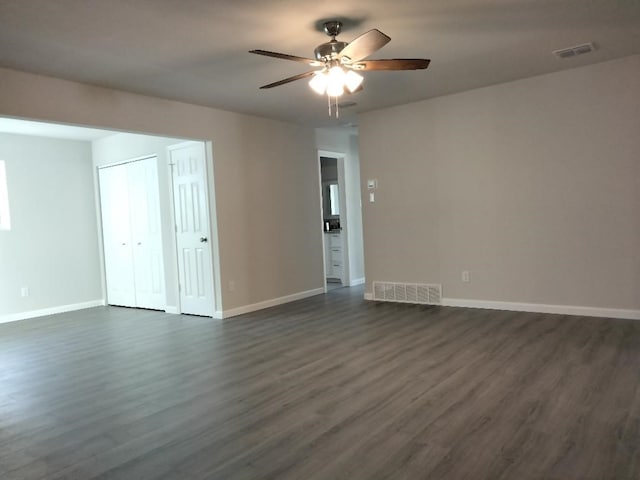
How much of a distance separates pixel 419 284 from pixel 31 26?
4.70 metres

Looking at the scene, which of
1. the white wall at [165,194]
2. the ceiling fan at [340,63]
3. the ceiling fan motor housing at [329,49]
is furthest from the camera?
the white wall at [165,194]

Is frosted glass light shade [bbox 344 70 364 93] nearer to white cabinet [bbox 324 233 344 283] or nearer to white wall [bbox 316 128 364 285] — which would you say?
white wall [bbox 316 128 364 285]

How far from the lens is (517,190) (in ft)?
16.8

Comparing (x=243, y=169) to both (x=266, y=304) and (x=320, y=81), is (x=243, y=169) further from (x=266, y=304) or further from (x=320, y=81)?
(x=320, y=81)

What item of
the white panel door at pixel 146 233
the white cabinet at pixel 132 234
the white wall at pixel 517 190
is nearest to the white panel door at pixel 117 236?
the white cabinet at pixel 132 234

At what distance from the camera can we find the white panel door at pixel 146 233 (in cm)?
655

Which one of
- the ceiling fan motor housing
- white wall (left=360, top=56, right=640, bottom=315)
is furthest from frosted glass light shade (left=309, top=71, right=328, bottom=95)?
white wall (left=360, top=56, right=640, bottom=315)

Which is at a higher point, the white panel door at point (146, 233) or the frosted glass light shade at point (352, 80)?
the frosted glass light shade at point (352, 80)

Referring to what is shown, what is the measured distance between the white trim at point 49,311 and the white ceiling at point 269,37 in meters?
3.78

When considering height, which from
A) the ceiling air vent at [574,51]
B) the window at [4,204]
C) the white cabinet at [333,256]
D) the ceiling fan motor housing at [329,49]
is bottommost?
the white cabinet at [333,256]

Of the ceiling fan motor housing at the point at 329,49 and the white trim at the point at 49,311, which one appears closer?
the ceiling fan motor housing at the point at 329,49

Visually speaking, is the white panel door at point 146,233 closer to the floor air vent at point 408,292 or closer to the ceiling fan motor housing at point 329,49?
the floor air vent at point 408,292

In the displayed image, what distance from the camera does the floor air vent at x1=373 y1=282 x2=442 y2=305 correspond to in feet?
19.0

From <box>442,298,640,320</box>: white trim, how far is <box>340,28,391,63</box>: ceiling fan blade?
11.1ft
